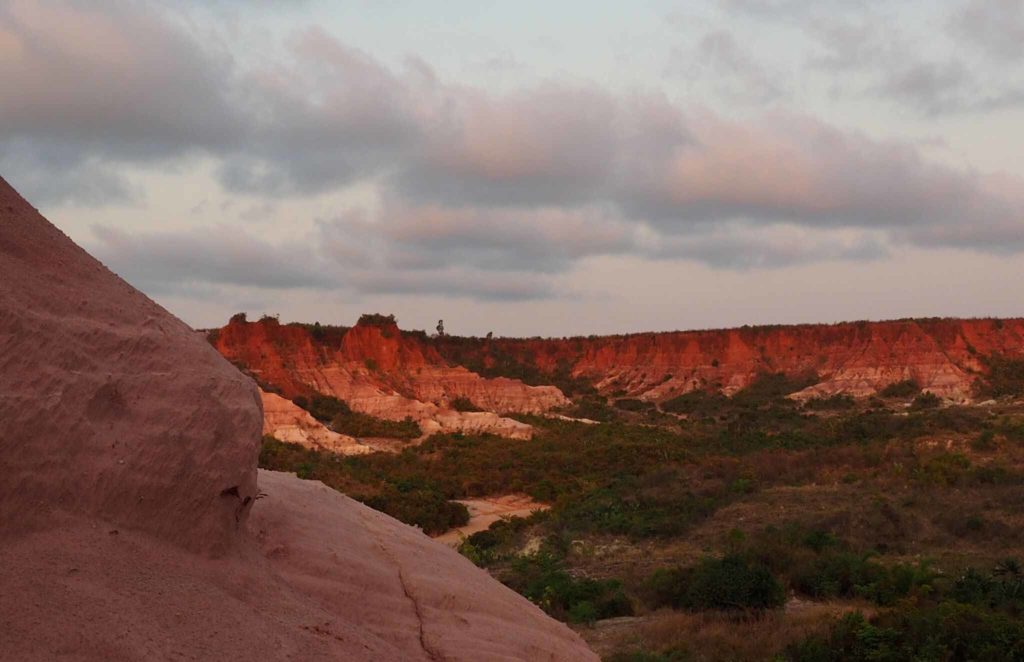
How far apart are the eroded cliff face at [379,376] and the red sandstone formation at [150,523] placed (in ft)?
129

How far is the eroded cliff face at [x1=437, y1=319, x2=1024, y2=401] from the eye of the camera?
66.6m

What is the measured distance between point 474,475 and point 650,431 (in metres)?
16.1

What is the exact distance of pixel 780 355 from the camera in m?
76.9

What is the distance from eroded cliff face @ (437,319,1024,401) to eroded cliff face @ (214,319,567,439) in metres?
18.1

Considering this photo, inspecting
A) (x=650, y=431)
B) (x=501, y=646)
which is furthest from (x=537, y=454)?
(x=501, y=646)

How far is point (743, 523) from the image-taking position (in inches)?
803

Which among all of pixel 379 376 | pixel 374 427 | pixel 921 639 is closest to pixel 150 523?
pixel 921 639

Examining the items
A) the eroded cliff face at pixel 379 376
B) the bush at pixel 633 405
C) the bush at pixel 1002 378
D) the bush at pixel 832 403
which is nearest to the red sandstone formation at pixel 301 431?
the eroded cliff face at pixel 379 376

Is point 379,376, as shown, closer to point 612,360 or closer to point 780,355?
point 612,360

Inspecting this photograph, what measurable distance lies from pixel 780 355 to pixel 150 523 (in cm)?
7621

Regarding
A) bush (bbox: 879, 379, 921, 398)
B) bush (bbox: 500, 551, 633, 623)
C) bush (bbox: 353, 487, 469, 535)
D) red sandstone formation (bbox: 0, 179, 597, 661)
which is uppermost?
red sandstone formation (bbox: 0, 179, 597, 661)

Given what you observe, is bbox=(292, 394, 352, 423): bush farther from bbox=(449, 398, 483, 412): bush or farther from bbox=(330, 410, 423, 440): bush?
bbox=(449, 398, 483, 412): bush

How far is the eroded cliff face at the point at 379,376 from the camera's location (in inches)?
1923

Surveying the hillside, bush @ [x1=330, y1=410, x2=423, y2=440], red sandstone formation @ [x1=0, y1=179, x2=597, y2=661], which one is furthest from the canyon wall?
red sandstone formation @ [x1=0, y1=179, x2=597, y2=661]
